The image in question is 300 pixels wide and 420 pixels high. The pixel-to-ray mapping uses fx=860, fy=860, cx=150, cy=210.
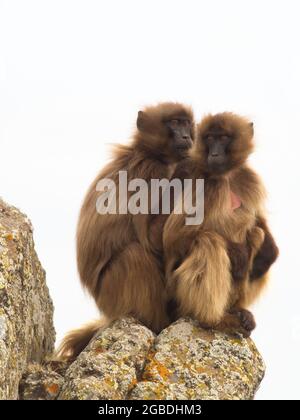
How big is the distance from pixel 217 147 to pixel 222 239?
1.19 m

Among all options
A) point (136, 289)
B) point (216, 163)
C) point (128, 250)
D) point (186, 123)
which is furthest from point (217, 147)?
point (136, 289)

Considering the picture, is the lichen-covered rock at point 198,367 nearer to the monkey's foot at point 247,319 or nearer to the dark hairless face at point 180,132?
the monkey's foot at point 247,319

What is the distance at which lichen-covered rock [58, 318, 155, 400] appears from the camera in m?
8.41

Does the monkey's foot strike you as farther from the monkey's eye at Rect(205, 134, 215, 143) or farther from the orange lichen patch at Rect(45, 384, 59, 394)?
the orange lichen patch at Rect(45, 384, 59, 394)

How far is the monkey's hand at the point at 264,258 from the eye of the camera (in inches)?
427

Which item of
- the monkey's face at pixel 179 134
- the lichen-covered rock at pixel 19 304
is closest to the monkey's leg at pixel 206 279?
the monkey's face at pixel 179 134

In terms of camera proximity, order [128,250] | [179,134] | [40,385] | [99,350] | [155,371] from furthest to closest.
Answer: [179,134] → [128,250] → [99,350] → [155,371] → [40,385]

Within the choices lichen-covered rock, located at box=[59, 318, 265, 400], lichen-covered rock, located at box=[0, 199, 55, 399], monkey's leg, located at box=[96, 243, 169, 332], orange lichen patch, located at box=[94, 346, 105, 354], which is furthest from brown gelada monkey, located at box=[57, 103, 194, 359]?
orange lichen patch, located at box=[94, 346, 105, 354]

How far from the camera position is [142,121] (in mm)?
11648

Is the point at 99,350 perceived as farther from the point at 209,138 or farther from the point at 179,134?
the point at 179,134

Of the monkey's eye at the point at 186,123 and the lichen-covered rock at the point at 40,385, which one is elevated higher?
the monkey's eye at the point at 186,123

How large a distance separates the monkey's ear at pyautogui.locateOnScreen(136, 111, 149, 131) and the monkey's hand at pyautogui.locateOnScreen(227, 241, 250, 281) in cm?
230

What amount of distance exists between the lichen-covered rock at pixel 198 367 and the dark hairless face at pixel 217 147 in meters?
1.90
